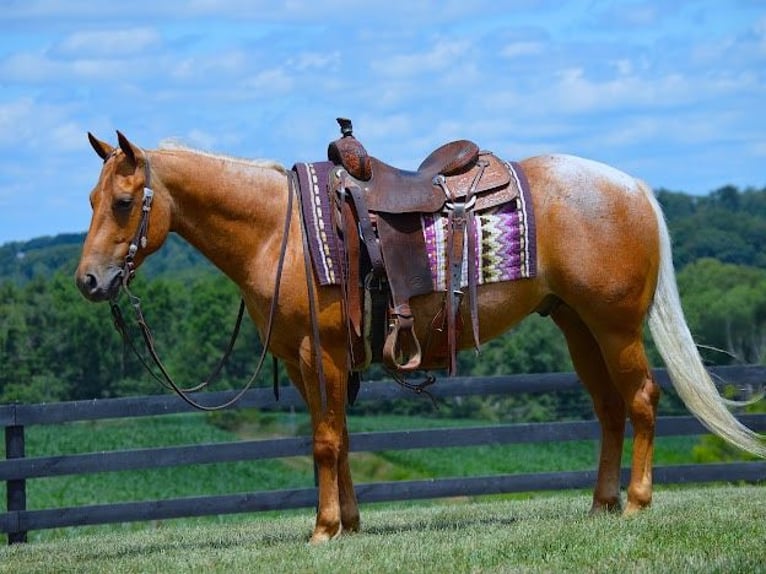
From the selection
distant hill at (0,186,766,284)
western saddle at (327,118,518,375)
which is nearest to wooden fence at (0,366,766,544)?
western saddle at (327,118,518,375)

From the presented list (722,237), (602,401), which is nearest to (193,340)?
(722,237)

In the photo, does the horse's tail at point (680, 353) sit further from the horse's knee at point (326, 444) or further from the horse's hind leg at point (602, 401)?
the horse's knee at point (326, 444)

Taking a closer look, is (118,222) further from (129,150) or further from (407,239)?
(407,239)

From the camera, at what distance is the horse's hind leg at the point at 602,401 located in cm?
805

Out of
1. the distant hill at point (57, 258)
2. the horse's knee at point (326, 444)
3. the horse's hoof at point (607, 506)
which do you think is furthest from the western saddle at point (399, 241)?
the distant hill at point (57, 258)

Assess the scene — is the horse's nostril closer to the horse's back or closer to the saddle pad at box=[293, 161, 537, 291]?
the saddle pad at box=[293, 161, 537, 291]

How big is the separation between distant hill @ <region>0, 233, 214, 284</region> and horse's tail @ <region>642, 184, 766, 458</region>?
86551 millimetres

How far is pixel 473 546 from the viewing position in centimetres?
663

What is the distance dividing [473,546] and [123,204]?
106 inches

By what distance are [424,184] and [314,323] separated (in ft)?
3.53

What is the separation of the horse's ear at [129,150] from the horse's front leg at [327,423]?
1.41 metres

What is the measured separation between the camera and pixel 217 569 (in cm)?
652

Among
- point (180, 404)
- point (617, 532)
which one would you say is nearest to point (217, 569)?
point (617, 532)

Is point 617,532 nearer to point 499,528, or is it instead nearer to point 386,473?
point 499,528
